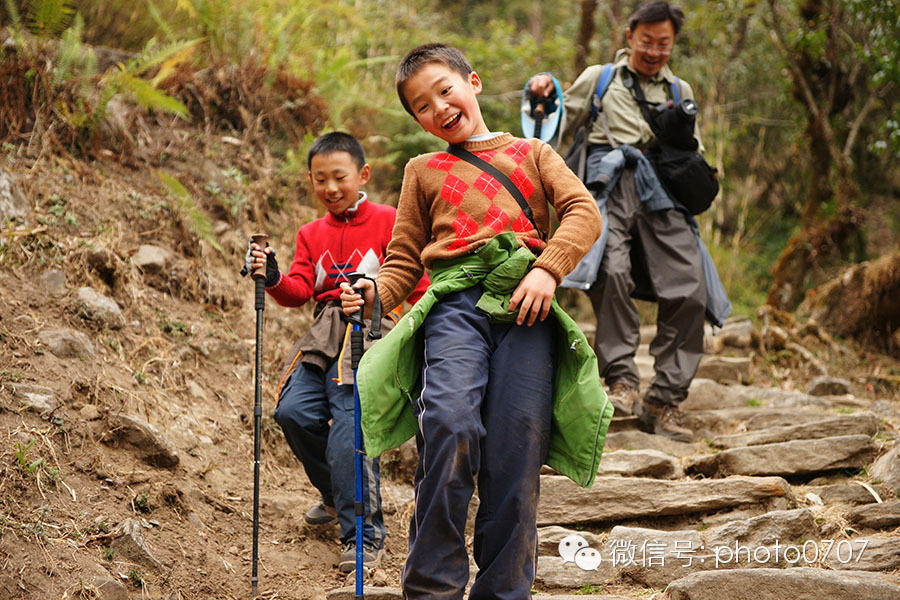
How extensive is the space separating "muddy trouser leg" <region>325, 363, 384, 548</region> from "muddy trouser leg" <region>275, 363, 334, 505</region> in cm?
9

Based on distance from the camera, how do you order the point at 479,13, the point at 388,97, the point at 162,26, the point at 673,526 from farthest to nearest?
the point at 479,13 → the point at 388,97 → the point at 162,26 → the point at 673,526

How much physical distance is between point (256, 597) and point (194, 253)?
3105 millimetres

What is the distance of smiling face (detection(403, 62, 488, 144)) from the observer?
2.88 m

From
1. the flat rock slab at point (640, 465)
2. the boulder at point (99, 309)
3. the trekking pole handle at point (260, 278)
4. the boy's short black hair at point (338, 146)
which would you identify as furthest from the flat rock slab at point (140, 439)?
the flat rock slab at point (640, 465)

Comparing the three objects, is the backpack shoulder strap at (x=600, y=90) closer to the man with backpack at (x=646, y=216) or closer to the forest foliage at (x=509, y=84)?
the man with backpack at (x=646, y=216)

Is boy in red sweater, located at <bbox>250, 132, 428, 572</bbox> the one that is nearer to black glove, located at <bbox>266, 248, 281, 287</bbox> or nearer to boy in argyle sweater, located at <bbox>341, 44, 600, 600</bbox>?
black glove, located at <bbox>266, 248, 281, 287</bbox>

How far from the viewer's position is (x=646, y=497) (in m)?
3.96

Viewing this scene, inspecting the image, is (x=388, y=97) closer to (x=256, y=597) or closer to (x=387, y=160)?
(x=387, y=160)

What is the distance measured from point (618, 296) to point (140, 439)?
2789 mm

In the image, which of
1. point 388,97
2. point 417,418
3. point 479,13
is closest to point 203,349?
point 417,418

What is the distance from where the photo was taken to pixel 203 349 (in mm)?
5121

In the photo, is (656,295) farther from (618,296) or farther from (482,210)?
(482,210)

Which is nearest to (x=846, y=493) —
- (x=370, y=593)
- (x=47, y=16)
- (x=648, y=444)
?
(x=648, y=444)

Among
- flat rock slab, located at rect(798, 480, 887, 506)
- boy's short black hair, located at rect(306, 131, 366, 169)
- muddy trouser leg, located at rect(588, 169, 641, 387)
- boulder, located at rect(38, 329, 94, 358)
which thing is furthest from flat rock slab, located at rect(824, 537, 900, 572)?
boulder, located at rect(38, 329, 94, 358)
